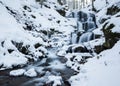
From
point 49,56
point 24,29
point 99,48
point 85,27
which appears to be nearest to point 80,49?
point 99,48

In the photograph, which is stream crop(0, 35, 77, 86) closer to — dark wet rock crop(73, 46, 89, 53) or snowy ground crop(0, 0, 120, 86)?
snowy ground crop(0, 0, 120, 86)

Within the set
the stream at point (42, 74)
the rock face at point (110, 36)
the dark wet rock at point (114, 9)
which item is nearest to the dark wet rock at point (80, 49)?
the stream at point (42, 74)

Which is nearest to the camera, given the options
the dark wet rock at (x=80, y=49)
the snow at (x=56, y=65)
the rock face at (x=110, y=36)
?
the rock face at (x=110, y=36)

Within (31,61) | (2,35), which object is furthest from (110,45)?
(2,35)

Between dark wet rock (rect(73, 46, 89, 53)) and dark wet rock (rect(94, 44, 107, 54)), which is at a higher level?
dark wet rock (rect(73, 46, 89, 53))

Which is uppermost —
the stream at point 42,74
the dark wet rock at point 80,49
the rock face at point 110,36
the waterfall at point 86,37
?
the waterfall at point 86,37

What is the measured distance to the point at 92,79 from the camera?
8.97 meters

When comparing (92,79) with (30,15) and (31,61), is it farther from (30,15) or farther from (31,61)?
(30,15)

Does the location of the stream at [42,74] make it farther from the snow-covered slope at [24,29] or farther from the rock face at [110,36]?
the rock face at [110,36]

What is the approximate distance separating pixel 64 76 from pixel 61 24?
924 inches

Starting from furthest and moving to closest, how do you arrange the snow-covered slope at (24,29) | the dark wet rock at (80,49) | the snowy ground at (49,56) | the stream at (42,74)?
1. the dark wet rock at (80,49)
2. the snow-covered slope at (24,29)
3. the stream at (42,74)
4. the snowy ground at (49,56)

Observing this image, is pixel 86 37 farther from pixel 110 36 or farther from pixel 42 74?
pixel 42 74

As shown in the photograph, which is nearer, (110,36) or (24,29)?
(110,36)

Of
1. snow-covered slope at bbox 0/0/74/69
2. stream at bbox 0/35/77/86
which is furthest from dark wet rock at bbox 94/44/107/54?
snow-covered slope at bbox 0/0/74/69
